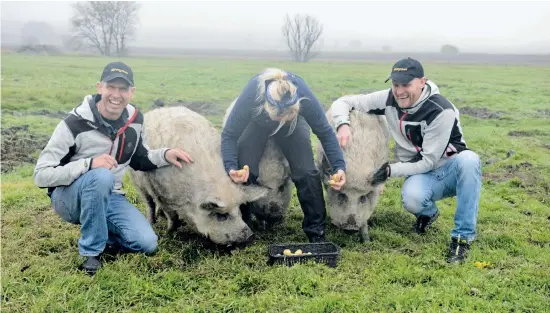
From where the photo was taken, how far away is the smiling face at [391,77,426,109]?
619 centimetres

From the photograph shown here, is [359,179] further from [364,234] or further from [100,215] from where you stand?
[100,215]

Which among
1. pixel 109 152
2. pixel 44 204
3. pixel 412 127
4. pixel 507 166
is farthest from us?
pixel 507 166

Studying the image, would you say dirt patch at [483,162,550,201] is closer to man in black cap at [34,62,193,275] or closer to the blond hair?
the blond hair

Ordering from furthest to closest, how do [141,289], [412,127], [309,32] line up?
[309,32] < [412,127] < [141,289]

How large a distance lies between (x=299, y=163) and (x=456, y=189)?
7.03 ft

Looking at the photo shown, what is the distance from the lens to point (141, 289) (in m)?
5.03

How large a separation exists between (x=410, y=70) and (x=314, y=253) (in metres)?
2.66

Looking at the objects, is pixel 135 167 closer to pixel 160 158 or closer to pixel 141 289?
pixel 160 158

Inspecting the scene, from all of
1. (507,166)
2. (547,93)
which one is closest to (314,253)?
(507,166)

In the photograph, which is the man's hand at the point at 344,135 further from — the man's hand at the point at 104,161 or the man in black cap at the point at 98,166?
the man's hand at the point at 104,161

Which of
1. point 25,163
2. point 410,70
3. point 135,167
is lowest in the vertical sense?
point 25,163

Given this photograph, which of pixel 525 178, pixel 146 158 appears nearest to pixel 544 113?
pixel 525 178

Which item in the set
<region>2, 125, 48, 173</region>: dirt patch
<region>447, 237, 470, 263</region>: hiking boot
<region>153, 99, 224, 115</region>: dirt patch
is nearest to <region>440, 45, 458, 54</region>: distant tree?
<region>153, 99, 224, 115</region>: dirt patch

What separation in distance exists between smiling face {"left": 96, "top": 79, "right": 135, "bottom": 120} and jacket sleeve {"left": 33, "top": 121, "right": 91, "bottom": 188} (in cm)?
47
